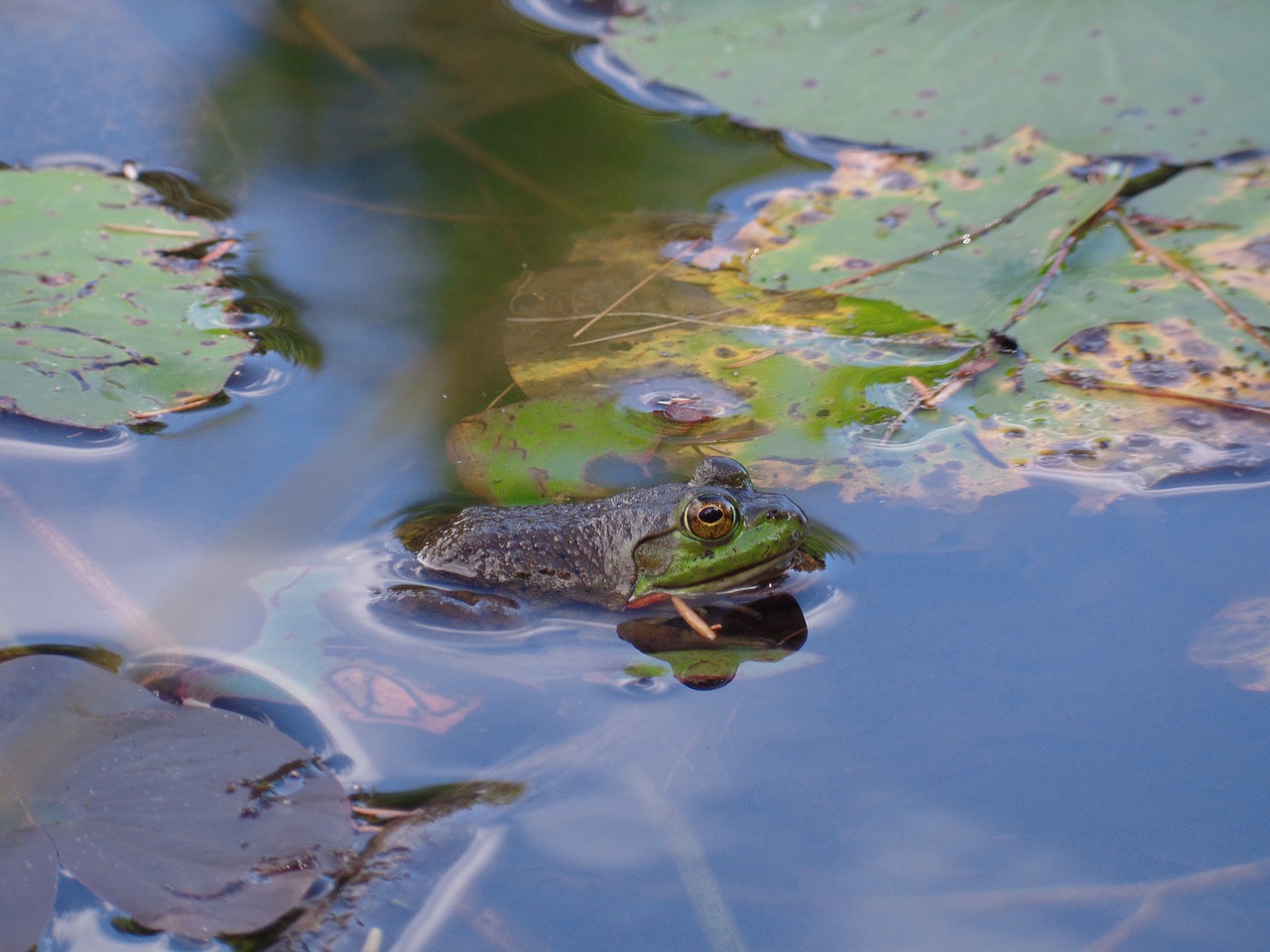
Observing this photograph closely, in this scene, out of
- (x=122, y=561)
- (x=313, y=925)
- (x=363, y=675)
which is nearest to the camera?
(x=313, y=925)

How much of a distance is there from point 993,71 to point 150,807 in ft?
14.2

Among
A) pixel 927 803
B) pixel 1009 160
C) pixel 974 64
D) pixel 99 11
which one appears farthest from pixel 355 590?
pixel 99 11

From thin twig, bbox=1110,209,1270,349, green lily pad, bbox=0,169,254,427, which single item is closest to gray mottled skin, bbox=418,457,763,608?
green lily pad, bbox=0,169,254,427

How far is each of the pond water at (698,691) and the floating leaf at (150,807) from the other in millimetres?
140

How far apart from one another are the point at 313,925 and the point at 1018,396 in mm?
2566

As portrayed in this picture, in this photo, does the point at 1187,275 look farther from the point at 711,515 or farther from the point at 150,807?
the point at 150,807

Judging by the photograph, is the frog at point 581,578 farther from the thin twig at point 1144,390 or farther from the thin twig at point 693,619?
the thin twig at point 1144,390

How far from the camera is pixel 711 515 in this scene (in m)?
2.86

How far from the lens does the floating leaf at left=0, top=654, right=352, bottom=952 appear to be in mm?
1887

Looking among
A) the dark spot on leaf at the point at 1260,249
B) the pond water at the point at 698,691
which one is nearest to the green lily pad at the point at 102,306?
the pond water at the point at 698,691

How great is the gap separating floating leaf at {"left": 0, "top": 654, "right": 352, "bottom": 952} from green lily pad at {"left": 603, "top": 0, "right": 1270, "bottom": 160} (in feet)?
11.6

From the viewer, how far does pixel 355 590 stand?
9.59ft

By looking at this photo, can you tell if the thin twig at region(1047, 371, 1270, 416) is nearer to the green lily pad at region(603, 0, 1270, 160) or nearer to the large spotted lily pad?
the large spotted lily pad

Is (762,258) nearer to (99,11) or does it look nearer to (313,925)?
(313,925)
